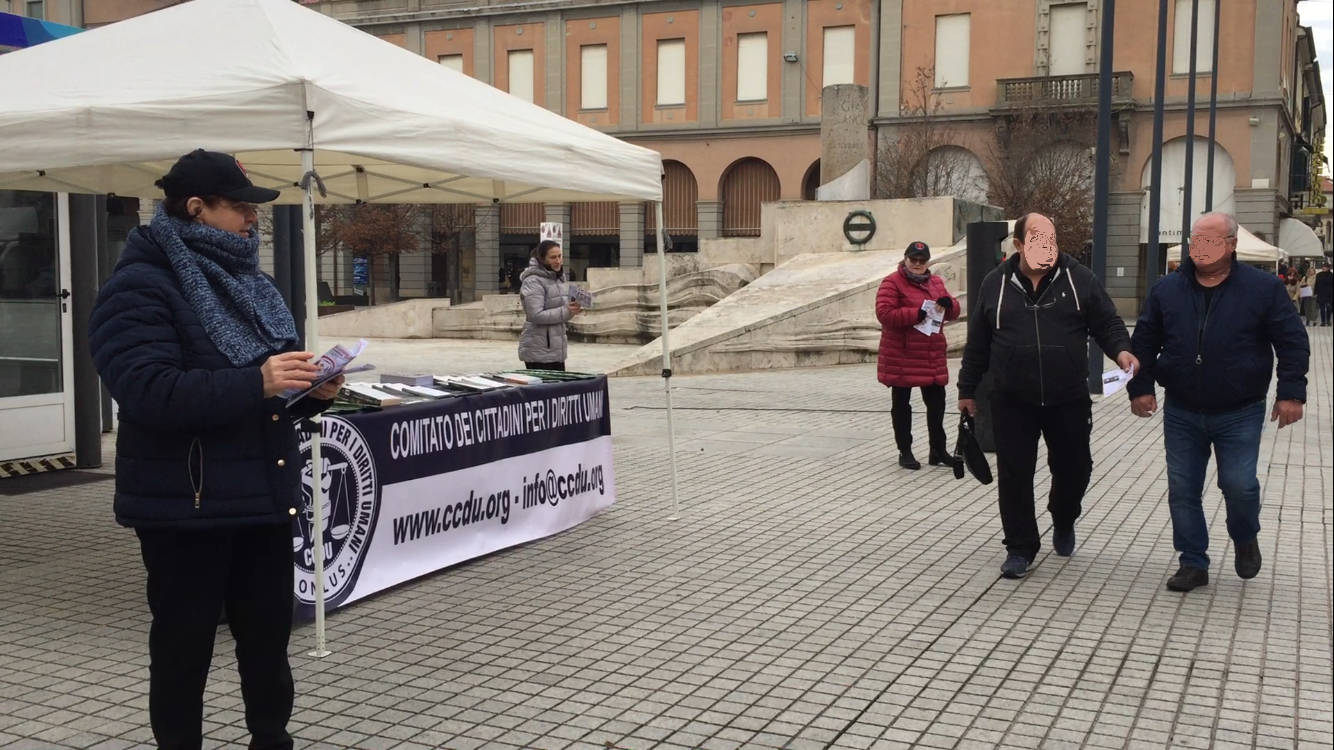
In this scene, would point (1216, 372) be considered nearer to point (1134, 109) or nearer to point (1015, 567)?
point (1015, 567)

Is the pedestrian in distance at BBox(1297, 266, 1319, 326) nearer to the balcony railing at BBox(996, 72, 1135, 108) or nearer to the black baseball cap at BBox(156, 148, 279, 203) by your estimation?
the balcony railing at BBox(996, 72, 1135, 108)

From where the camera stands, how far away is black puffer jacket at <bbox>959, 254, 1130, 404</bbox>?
6285 millimetres

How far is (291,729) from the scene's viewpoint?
14.1 ft

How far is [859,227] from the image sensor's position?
78.3 feet

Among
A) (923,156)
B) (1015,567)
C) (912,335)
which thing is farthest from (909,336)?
(923,156)

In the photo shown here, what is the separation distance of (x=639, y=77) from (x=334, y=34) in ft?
142

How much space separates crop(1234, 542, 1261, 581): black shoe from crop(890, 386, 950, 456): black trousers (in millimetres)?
3502

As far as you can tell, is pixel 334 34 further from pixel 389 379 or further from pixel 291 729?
pixel 291 729

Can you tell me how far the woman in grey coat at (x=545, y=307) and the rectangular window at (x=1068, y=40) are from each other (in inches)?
1452

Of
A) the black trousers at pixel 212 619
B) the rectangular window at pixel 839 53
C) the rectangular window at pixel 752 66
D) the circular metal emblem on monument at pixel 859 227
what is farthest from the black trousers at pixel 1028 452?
the rectangular window at pixel 752 66

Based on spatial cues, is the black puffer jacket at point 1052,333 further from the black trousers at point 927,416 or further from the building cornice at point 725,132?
the building cornice at point 725,132

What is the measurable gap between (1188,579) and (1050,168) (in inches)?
1401

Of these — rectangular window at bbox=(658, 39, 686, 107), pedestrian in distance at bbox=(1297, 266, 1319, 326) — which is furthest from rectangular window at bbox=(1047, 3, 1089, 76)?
rectangular window at bbox=(658, 39, 686, 107)

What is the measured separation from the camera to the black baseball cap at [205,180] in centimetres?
332
